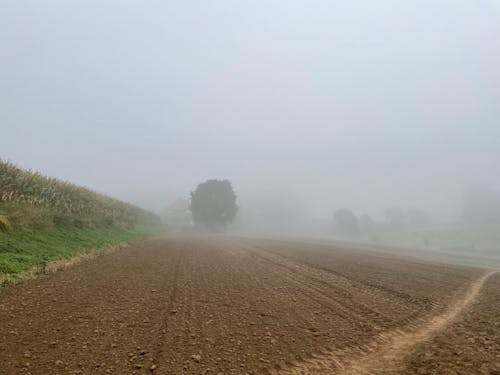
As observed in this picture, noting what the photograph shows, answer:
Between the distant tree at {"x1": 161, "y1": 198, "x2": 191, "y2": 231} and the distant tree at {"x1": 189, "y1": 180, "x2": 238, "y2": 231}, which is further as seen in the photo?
the distant tree at {"x1": 161, "y1": 198, "x2": 191, "y2": 231}

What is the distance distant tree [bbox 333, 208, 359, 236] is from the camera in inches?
3565

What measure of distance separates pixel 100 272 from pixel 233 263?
18.5 feet

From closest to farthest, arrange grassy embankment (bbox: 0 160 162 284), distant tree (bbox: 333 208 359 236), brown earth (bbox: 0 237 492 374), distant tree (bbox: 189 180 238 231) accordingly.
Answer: brown earth (bbox: 0 237 492 374) < grassy embankment (bbox: 0 160 162 284) < distant tree (bbox: 189 180 238 231) < distant tree (bbox: 333 208 359 236)

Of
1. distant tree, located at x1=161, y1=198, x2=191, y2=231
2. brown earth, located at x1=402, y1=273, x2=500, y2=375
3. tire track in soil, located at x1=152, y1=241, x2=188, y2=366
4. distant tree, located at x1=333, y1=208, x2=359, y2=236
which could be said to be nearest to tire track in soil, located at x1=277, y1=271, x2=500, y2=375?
brown earth, located at x1=402, y1=273, x2=500, y2=375

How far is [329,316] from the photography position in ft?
24.9

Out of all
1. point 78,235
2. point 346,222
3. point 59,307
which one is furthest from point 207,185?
point 59,307

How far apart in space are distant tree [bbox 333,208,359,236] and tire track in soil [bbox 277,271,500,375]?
86.3 meters

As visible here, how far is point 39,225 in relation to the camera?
14055 millimetres

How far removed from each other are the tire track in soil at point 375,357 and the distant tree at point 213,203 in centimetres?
6075

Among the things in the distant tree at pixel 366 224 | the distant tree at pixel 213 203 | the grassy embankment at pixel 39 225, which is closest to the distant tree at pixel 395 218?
the distant tree at pixel 366 224

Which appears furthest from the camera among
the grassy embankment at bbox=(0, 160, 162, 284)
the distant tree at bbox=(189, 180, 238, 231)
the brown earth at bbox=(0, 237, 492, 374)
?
the distant tree at bbox=(189, 180, 238, 231)

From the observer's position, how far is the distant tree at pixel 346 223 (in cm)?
9056

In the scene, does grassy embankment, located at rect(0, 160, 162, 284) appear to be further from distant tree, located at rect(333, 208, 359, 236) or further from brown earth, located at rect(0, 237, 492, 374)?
distant tree, located at rect(333, 208, 359, 236)

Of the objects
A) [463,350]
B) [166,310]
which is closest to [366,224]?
[463,350]
